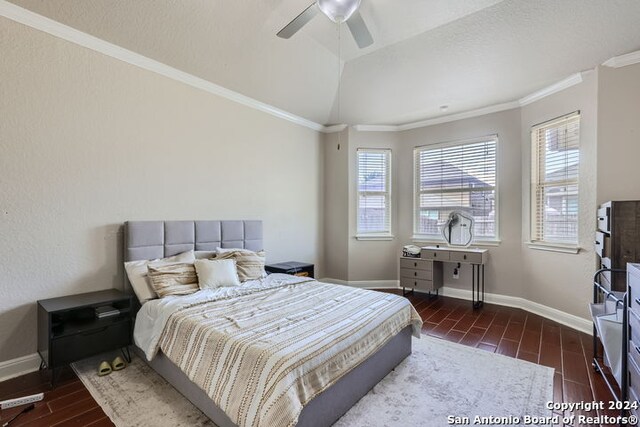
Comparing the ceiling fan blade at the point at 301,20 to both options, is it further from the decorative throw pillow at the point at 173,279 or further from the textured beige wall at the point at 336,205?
the textured beige wall at the point at 336,205

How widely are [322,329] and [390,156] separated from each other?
4.00 meters

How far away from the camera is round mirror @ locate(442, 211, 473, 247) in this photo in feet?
15.2

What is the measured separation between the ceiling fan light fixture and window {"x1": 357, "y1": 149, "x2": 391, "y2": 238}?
3.13m

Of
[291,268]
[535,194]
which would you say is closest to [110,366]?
[291,268]

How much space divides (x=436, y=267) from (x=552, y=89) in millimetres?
2804

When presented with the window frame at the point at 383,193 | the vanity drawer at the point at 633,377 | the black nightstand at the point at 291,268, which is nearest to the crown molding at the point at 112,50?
the window frame at the point at 383,193

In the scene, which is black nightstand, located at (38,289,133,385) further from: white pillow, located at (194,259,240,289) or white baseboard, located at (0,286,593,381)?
white pillow, located at (194,259,240,289)

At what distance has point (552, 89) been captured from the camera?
12.2 ft

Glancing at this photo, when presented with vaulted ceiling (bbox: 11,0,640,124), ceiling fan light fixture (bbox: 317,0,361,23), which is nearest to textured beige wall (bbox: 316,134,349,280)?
vaulted ceiling (bbox: 11,0,640,124)

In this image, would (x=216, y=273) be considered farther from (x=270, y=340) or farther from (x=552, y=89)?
(x=552, y=89)

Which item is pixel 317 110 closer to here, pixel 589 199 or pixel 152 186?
pixel 152 186

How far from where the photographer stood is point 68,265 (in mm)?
2660

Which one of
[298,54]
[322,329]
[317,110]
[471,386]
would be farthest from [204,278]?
[317,110]

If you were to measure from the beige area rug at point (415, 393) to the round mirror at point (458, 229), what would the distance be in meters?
2.20
